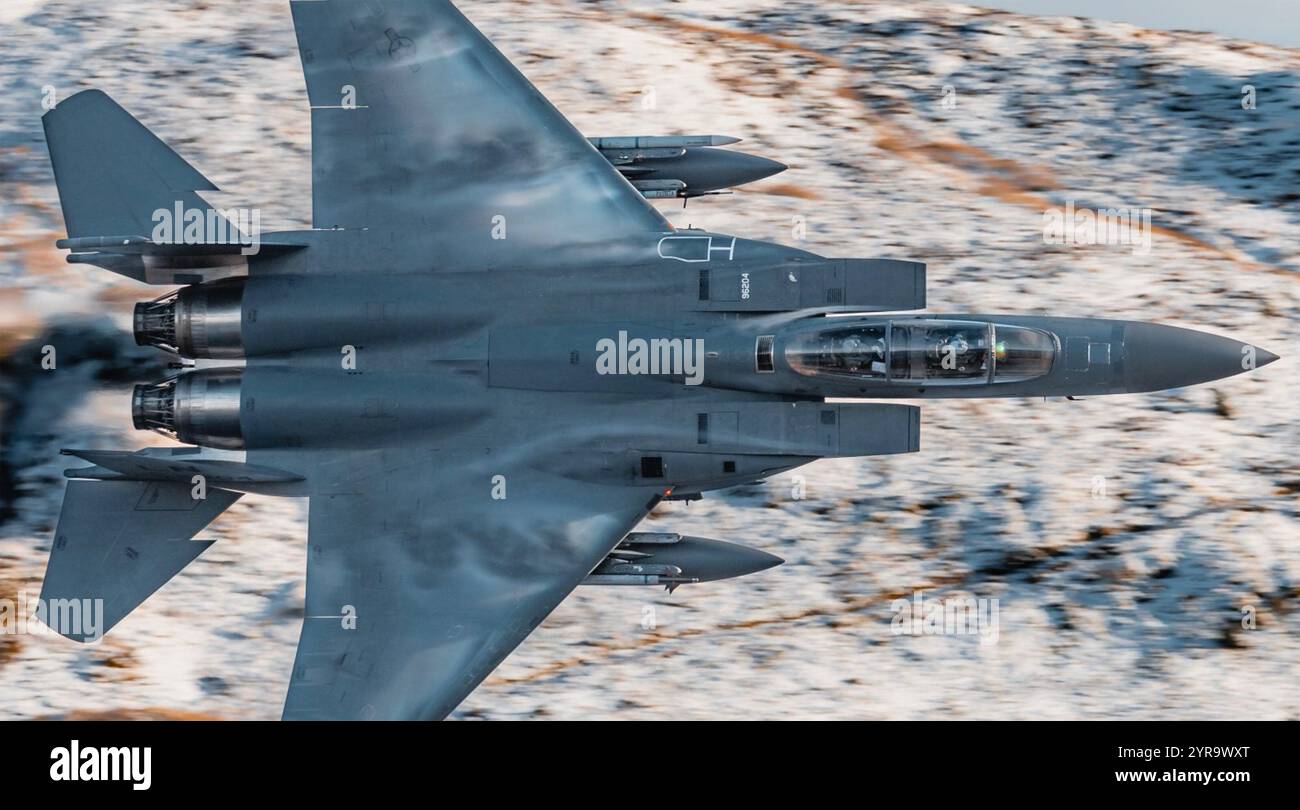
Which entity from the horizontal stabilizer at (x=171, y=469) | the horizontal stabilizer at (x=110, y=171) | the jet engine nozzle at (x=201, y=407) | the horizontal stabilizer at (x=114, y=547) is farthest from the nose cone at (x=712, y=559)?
the horizontal stabilizer at (x=110, y=171)

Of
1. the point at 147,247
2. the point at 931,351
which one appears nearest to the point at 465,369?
the point at 147,247

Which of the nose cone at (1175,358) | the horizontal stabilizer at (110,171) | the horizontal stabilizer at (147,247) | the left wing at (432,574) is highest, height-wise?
the horizontal stabilizer at (110,171)

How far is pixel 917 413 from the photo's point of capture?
1100cm

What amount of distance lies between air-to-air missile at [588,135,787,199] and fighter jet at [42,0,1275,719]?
0.81 metres

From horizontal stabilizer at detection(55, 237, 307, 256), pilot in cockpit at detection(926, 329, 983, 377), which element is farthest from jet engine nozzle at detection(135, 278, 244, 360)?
pilot in cockpit at detection(926, 329, 983, 377)

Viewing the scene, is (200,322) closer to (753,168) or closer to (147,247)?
(147,247)

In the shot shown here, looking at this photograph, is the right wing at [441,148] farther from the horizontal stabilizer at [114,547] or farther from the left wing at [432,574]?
the horizontal stabilizer at [114,547]

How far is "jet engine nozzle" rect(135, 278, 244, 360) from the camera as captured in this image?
11.3m

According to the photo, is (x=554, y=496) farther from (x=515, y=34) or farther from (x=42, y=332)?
(x=515, y=34)

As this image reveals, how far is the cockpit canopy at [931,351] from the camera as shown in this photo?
10.5 meters

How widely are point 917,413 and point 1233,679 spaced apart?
4.38m

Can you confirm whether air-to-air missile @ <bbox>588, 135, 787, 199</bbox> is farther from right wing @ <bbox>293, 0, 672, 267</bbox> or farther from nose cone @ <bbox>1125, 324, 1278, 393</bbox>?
nose cone @ <bbox>1125, 324, 1278, 393</bbox>

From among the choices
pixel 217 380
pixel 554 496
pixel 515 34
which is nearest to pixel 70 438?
pixel 217 380

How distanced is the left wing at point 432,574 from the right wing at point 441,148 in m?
1.97
